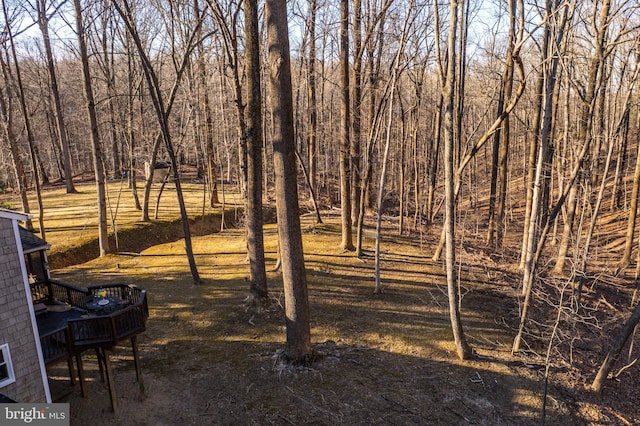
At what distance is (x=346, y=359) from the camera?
10.1 meters

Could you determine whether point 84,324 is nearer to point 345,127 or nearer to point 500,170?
point 345,127

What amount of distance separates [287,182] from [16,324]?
5.89 metres

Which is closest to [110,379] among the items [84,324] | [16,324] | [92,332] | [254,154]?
[92,332]

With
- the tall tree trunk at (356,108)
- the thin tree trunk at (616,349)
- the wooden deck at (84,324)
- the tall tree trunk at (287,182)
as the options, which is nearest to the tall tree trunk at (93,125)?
the wooden deck at (84,324)

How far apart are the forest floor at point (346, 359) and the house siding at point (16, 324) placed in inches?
52.9

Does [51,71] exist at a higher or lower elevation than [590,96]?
higher

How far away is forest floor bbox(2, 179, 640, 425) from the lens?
8.39 metres

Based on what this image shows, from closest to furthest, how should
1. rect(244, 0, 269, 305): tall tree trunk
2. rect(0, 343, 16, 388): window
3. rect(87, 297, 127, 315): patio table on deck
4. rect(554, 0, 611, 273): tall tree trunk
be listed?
rect(0, 343, 16, 388): window, rect(87, 297, 127, 315): patio table on deck, rect(554, 0, 611, 273): tall tree trunk, rect(244, 0, 269, 305): tall tree trunk

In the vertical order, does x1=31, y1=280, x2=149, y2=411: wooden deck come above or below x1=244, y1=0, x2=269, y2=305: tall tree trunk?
below

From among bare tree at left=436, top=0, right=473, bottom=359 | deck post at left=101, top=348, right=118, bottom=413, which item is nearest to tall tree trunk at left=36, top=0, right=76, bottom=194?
deck post at left=101, top=348, right=118, bottom=413

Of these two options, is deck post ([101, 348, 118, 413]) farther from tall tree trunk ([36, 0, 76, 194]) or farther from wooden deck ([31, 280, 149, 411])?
tall tree trunk ([36, 0, 76, 194])

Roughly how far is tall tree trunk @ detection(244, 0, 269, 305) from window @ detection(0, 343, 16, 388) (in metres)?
6.38

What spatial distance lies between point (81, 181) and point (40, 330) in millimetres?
32378

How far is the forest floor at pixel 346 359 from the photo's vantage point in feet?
27.5
